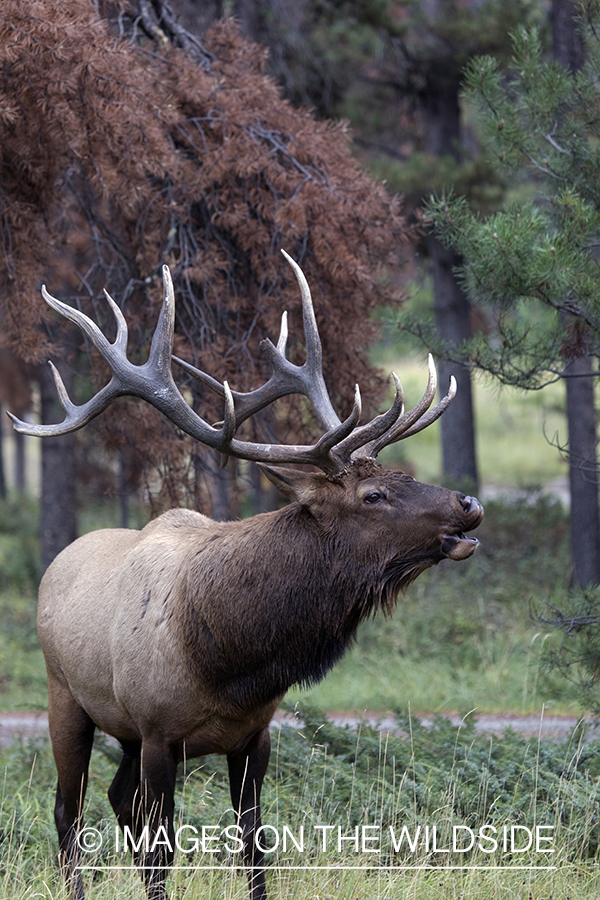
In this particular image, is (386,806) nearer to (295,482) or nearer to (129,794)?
(129,794)

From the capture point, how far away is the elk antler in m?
3.86

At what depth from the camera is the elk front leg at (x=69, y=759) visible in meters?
4.55

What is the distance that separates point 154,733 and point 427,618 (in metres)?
6.41

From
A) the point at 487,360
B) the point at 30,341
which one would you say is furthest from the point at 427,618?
the point at 30,341

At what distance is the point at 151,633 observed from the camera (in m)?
4.10

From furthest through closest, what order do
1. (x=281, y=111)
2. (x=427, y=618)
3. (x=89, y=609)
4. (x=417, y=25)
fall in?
(x=417, y=25) < (x=427, y=618) < (x=281, y=111) < (x=89, y=609)

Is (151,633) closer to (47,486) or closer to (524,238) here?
(524,238)

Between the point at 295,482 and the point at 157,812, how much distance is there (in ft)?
5.09

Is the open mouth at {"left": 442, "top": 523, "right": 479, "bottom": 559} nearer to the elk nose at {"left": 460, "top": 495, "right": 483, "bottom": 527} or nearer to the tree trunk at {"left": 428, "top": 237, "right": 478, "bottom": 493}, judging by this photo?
the elk nose at {"left": 460, "top": 495, "right": 483, "bottom": 527}

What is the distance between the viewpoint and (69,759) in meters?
4.55

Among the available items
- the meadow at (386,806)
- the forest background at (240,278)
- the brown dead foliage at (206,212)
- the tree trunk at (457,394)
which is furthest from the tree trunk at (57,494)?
the tree trunk at (457,394)

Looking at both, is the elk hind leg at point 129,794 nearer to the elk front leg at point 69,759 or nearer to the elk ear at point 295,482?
the elk front leg at point 69,759

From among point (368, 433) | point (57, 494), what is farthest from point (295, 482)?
point (57, 494)

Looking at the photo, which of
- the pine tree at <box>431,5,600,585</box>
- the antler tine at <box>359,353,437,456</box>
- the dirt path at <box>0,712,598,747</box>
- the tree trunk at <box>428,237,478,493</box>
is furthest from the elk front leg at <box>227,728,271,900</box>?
the tree trunk at <box>428,237,478,493</box>
